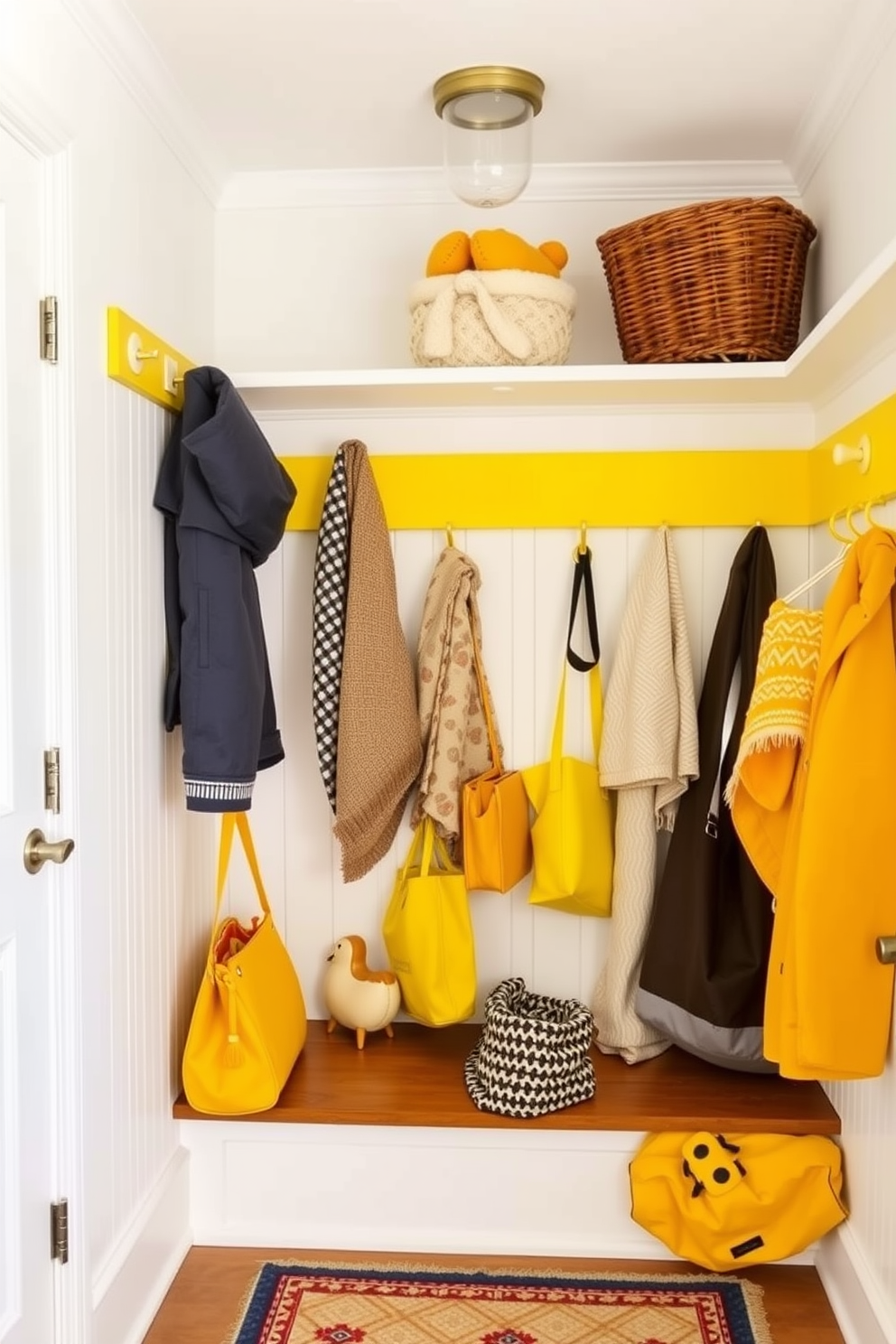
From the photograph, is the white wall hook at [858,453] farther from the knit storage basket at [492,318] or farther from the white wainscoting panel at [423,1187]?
the white wainscoting panel at [423,1187]

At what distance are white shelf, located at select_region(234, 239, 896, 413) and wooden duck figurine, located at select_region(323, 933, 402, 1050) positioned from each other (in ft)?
3.79

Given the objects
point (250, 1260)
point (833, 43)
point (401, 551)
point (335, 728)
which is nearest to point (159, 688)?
point (335, 728)

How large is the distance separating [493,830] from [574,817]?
0.60ft

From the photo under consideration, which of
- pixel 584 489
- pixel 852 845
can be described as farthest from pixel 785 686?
pixel 584 489

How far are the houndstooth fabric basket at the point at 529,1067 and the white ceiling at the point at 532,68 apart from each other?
68.4 inches

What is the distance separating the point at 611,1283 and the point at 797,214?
2.01m

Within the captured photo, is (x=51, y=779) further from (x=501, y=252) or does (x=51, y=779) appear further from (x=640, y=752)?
(x=501, y=252)

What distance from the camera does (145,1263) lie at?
7.14ft

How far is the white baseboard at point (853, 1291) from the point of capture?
1.95 meters

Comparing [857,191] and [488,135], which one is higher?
[488,135]

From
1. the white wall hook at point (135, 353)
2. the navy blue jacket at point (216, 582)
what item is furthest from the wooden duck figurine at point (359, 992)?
the white wall hook at point (135, 353)

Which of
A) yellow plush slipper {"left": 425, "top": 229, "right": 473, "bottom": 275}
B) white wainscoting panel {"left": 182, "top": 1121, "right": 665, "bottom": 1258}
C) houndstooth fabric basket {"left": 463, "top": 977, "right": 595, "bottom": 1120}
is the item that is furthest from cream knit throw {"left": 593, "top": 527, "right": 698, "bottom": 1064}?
yellow plush slipper {"left": 425, "top": 229, "right": 473, "bottom": 275}

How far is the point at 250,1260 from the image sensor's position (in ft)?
7.76

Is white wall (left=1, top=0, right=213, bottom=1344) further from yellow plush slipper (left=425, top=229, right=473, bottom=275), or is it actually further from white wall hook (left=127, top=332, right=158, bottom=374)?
yellow plush slipper (left=425, top=229, right=473, bottom=275)
